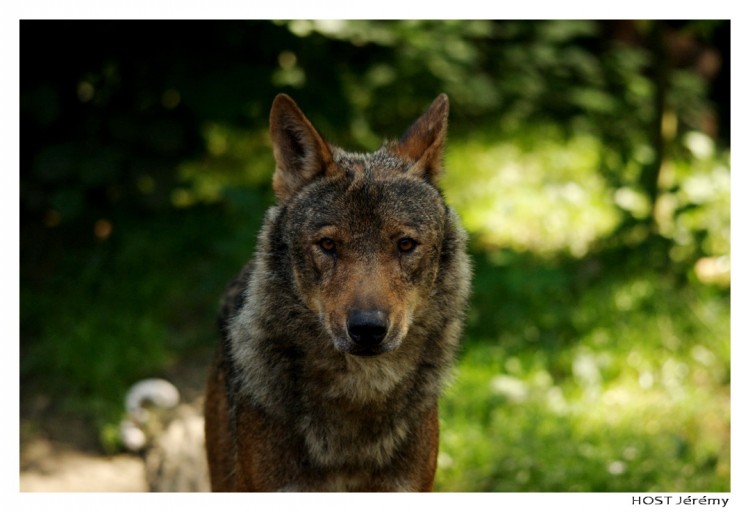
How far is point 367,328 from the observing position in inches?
128

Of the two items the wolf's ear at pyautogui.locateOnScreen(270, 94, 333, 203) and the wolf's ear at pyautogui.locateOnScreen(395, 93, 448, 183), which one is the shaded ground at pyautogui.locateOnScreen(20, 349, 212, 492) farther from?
the wolf's ear at pyautogui.locateOnScreen(395, 93, 448, 183)

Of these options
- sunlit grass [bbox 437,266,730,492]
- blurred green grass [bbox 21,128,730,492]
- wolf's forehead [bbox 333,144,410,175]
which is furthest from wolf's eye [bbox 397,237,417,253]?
blurred green grass [bbox 21,128,730,492]

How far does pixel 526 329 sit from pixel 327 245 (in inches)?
148

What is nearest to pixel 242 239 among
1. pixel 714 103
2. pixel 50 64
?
pixel 50 64

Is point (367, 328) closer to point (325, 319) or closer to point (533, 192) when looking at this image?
point (325, 319)

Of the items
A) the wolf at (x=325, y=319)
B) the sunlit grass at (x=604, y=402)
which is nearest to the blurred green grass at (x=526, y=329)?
the sunlit grass at (x=604, y=402)

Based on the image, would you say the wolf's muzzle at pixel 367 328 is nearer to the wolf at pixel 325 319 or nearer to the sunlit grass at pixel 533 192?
the wolf at pixel 325 319

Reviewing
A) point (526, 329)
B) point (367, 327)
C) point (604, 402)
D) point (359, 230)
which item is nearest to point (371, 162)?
point (359, 230)

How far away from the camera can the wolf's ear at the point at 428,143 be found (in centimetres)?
387

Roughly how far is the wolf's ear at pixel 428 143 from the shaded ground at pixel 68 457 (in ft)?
9.56

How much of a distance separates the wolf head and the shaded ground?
267cm

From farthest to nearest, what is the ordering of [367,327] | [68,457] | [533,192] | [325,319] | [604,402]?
[533,192]
[604,402]
[68,457]
[325,319]
[367,327]

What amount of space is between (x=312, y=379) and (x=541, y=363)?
3149 millimetres

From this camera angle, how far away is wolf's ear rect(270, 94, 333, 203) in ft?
12.1
